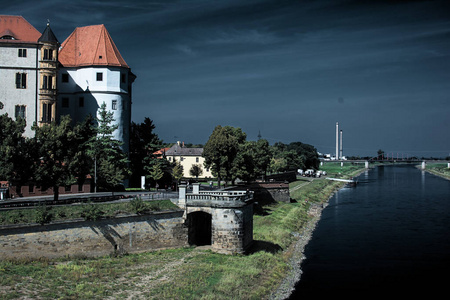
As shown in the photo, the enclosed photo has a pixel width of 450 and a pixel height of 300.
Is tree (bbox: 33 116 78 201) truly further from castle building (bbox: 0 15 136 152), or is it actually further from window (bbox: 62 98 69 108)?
window (bbox: 62 98 69 108)

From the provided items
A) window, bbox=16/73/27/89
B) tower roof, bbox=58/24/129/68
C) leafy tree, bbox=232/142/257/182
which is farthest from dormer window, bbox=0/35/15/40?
leafy tree, bbox=232/142/257/182

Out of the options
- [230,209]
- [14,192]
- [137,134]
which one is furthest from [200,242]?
[137,134]

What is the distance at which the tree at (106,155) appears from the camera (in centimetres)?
5022

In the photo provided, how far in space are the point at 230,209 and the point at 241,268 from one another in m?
5.46

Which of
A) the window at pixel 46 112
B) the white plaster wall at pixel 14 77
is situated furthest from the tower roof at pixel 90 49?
the window at pixel 46 112

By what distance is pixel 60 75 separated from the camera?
6338 centimetres

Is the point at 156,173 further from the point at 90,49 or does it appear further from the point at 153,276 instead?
the point at 153,276

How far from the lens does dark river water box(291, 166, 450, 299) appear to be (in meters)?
37.6

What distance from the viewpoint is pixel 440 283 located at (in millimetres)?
39156

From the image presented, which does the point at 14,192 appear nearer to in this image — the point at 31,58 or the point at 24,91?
the point at 24,91

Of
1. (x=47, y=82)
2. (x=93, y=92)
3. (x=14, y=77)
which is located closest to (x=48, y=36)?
(x=47, y=82)

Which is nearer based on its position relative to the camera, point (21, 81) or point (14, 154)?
point (14, 154)

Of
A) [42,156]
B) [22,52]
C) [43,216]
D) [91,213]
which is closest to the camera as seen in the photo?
[43,216]

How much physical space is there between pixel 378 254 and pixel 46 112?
42.0 metres
